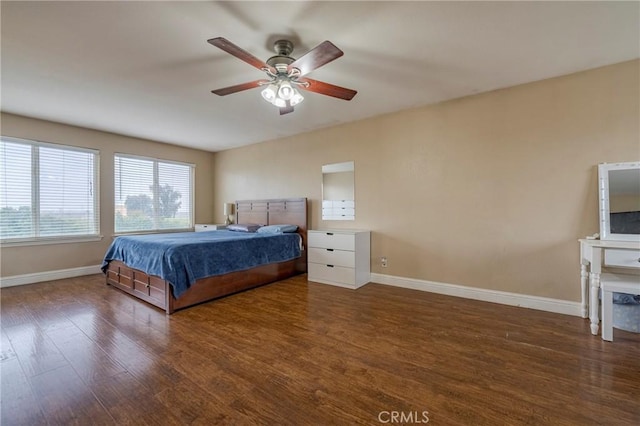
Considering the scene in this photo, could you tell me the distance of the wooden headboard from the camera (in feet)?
15.6

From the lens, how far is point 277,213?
5152mm

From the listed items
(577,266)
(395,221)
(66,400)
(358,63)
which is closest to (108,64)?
(358,63)

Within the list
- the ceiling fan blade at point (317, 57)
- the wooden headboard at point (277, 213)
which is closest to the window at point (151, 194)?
the wooden headboard at point (277, 213)

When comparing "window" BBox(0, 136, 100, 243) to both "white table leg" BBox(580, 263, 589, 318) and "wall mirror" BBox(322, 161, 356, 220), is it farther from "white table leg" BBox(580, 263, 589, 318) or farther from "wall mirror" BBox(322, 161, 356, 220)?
"white table leg" BBox(580, 263, 589, 318)

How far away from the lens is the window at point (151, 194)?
495 centimetres

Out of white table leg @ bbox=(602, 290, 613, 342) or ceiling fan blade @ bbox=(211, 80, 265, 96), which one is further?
ceiling fan blade @ bbox=(211, 80, 265, 96)

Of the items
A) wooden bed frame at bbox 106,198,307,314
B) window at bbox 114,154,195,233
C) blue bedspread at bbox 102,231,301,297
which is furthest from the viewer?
window at bbox 114,154,195,233

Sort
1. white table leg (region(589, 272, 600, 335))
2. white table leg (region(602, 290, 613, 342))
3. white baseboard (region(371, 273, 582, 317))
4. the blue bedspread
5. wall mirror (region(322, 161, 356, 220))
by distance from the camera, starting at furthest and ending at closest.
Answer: wall mirror (region(322, 161, 356, 220)) → the blue bedspread → white baseboard (region(371, 273, 582, 317)) → white table leg (region(589, 272, 600, 335)) → white table leg (region(602, 290, 613, 342))

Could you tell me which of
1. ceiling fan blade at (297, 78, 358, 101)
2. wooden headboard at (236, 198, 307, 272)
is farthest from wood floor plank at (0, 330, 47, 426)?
wooden headboard at (236, 198, 307, 272)

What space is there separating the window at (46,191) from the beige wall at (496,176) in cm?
421

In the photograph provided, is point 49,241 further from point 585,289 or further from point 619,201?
point 619,201

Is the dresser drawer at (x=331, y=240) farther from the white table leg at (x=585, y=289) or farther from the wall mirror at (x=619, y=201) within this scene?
the wall mirror at (x=619, y=201)

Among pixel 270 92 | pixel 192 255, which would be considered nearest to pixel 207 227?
pixel 192 255

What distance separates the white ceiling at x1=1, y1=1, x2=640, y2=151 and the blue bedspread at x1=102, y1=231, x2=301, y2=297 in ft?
5.92
